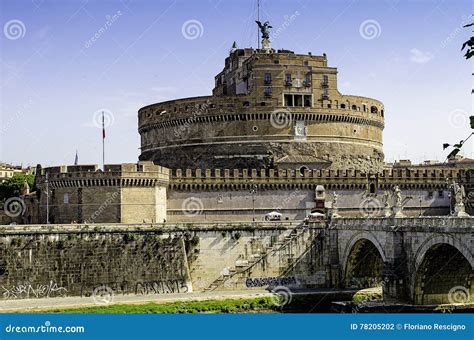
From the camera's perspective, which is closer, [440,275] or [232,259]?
[440,275]

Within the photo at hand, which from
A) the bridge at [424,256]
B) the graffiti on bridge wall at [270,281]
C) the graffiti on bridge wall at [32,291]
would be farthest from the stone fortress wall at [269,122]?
the graffiti on bridge wall at [32,291]

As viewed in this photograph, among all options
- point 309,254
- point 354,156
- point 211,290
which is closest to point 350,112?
point 354,156

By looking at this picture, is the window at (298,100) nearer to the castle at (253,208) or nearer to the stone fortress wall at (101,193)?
the castle at (253,208)

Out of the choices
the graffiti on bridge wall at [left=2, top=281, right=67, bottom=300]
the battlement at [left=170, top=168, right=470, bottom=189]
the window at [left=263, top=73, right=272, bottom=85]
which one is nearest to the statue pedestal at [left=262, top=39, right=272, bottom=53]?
the window at [left=263, top=73, right=272, bottom=85]

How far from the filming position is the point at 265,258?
43.8 m

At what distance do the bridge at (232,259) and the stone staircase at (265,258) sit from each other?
0.20 ft

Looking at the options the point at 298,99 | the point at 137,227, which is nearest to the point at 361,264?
the point at 137,227

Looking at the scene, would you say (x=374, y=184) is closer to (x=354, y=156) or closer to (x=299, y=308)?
(x=354, y=156)

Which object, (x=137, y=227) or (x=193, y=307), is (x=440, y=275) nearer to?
(x=193, y=307)

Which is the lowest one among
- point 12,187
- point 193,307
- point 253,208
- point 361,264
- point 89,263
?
point 193,307

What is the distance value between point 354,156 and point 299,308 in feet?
85.2

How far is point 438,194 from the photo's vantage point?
56.8 meters

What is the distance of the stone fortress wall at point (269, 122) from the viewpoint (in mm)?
59156

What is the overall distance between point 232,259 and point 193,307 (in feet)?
24.0
